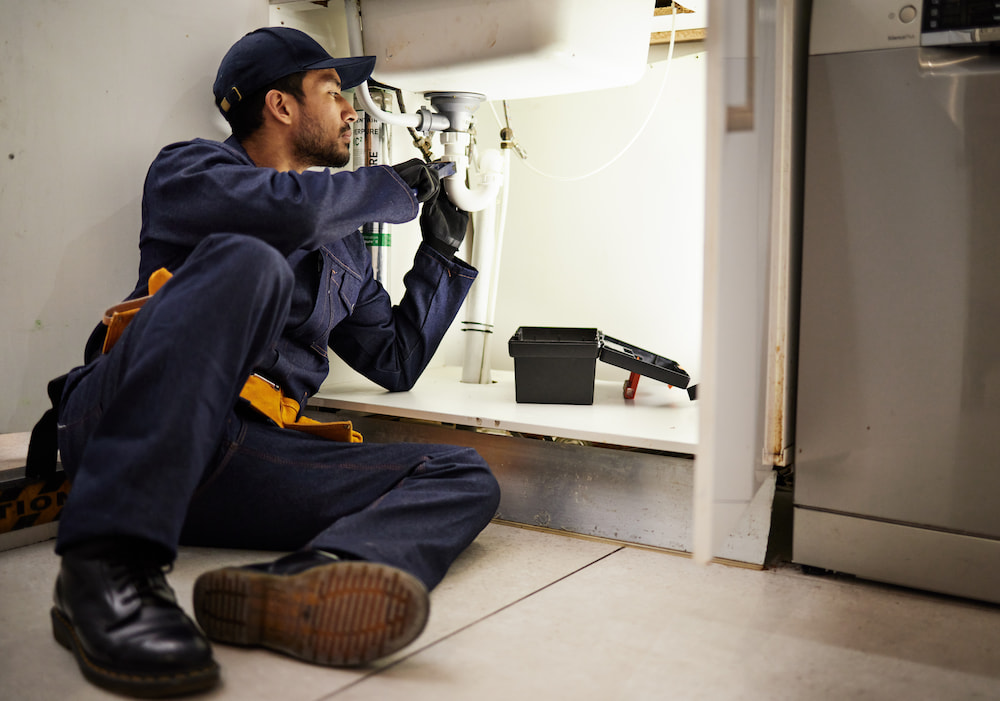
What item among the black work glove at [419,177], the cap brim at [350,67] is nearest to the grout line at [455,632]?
the black work glove at [419,177]

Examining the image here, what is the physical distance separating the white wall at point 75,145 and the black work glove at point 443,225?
44 cm

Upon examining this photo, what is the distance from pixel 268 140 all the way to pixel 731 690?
1053 mm

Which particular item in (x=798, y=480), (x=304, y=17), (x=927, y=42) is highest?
(x=304, y=17)

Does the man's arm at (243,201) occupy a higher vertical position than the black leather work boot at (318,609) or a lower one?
higher

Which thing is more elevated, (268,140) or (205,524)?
(268,140)

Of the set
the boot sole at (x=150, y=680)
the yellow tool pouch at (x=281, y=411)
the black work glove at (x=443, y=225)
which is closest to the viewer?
the boot sole at (x=150, y=680)

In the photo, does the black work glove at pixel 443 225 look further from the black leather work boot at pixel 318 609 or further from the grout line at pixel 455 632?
the black leather work boot at pixel 318 609

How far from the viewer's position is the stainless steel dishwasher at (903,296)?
1073 millimetres

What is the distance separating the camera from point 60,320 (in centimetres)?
137

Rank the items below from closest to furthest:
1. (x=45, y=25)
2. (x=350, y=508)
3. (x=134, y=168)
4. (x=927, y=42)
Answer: (x=927, y=42) → (x=350, y=508) → (x=45, y=25) → (x=134, y=168)

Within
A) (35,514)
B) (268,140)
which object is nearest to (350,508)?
(35,514)

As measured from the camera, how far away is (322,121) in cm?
140

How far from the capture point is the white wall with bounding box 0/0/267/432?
1295mm

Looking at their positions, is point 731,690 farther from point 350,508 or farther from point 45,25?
point 45,25
